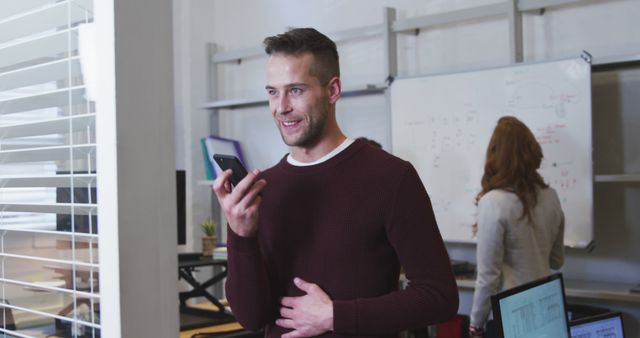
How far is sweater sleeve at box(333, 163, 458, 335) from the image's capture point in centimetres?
132

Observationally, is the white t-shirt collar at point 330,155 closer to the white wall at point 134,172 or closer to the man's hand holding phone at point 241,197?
the man's hand holding phone at point 241,197

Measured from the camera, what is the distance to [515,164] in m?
2.79

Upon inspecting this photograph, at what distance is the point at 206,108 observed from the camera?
17.2 ft

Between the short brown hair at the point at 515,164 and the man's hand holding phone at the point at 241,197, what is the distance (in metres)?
1.71

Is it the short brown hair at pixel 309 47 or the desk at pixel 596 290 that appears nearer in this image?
the short brown hair at pixel 309 47

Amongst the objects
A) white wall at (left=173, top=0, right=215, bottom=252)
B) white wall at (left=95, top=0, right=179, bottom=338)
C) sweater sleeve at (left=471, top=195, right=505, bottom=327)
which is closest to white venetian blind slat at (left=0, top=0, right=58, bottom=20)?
white wall at (left=95, top=0, right=179, bottom=338)

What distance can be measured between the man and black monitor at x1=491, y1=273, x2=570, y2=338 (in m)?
0.12

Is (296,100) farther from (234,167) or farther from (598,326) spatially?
(598,326)

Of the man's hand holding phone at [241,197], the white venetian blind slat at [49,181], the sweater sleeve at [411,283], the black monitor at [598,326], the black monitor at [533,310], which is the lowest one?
the black monitor at [598,326]

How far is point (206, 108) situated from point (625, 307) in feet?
10.4

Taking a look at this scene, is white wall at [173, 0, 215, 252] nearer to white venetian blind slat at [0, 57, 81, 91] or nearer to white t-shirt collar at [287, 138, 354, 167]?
white t-shirt collar at [287, 138, 354, 167]

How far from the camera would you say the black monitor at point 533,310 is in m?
1.44

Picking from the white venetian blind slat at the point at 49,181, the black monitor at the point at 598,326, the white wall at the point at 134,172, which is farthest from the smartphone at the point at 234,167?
the black monitor at the point at 598,326

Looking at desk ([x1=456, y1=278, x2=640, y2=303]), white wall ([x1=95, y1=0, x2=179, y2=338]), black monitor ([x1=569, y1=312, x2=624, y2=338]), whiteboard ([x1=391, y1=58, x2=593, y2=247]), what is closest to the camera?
white wall ([x1=95, y1=0, x2=179, y2=338])
